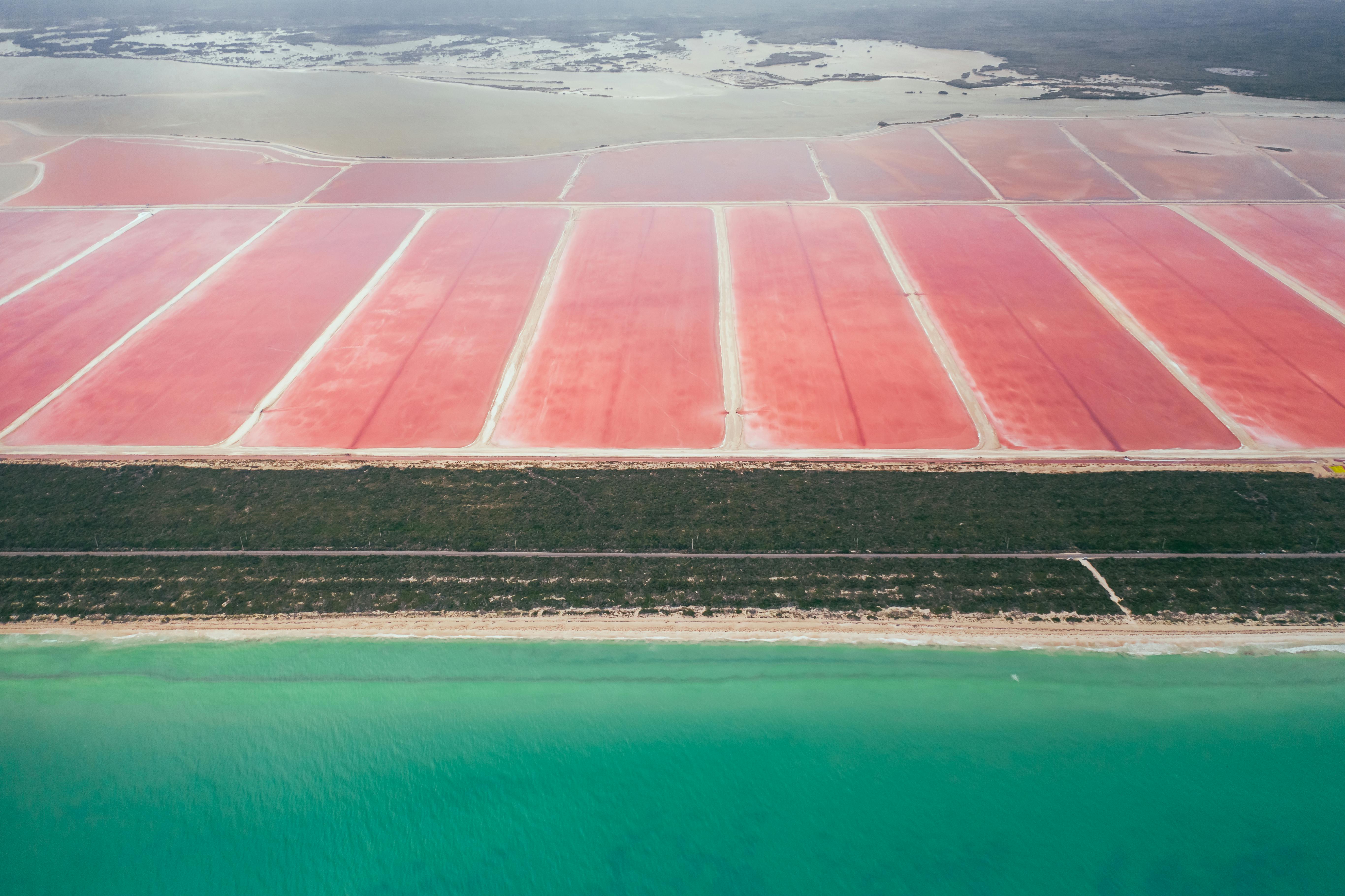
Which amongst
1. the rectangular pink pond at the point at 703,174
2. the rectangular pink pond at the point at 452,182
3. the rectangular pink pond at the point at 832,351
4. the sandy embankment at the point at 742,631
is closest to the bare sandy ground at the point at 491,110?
the rectangular pink pond at the point at 452,182

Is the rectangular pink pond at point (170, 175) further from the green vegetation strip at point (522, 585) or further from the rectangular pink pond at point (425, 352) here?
the green vegetation strip at point (522, 585)

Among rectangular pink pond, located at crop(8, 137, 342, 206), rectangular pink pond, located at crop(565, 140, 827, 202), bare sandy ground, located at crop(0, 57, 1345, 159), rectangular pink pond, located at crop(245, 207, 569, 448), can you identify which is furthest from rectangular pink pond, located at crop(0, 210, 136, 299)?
rectangular pink pond, located at crop(565, 140, 827, 202)

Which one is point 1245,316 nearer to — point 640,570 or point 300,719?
point 640,570

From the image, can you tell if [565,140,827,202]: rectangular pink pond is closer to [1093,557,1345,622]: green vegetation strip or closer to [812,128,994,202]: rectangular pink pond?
[812,128,994,202]: rectangular pink pond

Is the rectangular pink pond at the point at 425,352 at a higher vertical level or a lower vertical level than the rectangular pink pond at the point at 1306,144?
lower

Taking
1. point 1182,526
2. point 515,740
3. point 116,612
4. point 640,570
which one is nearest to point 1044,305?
point 1182,526
